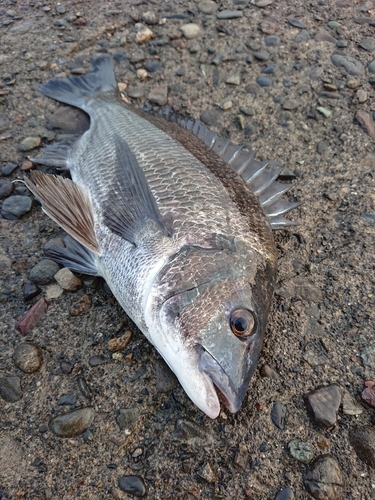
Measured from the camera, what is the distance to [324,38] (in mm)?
4816

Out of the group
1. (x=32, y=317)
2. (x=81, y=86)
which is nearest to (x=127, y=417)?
(x=32, y=317)

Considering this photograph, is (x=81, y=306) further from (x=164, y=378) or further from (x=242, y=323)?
(x=242, y=323)

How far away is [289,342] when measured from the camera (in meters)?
2.76

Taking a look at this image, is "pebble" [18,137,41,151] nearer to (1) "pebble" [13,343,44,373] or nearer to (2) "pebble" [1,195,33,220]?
(2) "pebble" [1,195,33,220]

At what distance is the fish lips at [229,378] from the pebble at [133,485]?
2.08ft

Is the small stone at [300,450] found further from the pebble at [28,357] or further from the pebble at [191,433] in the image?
the pebble at [28,357]

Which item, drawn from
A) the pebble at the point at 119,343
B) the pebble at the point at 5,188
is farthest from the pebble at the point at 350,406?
the pebble at the point at 5,188

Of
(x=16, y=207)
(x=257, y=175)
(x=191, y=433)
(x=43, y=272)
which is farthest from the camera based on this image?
(x=16, y=207)

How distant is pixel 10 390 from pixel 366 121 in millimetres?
3909

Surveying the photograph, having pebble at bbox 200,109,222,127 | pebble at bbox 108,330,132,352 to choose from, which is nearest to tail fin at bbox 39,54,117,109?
pebble at bbox 200,109,222,127

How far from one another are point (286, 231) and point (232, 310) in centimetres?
129

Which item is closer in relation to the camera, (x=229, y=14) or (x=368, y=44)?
(x=368, y=44)

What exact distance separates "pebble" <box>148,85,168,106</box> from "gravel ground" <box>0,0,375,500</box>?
0.02 metres

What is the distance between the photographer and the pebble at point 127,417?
2416 mm
